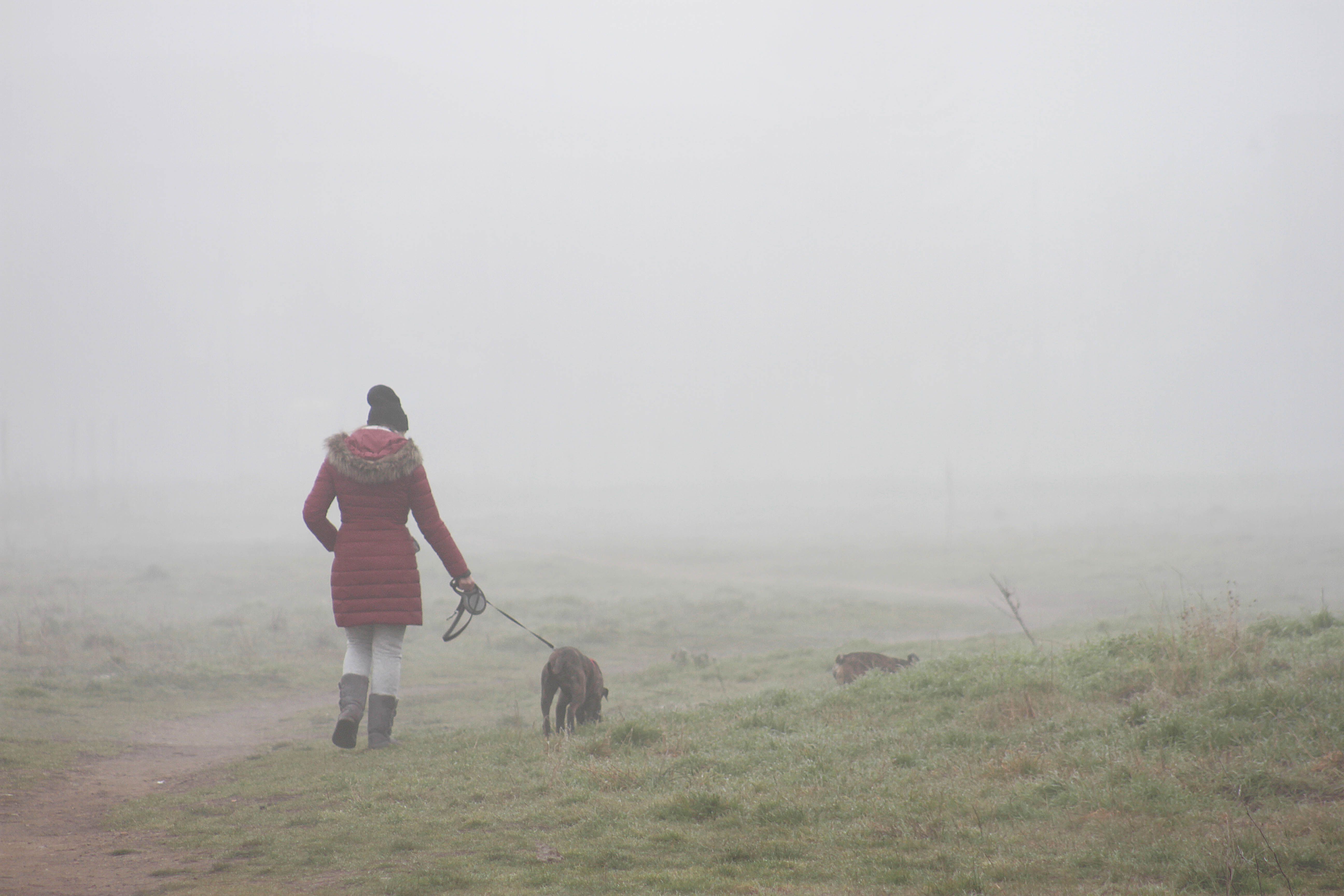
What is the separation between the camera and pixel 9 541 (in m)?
51.5

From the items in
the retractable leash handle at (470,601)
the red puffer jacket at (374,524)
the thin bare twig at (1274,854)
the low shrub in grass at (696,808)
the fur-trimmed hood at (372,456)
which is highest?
the fur-trimmed hood at (372,456)

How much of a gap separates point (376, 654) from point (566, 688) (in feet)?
6.49

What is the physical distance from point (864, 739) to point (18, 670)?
15091 mm

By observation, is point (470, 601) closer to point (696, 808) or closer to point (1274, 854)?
point (696, 808)

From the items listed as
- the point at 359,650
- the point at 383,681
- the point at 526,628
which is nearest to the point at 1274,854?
the point at 383,681

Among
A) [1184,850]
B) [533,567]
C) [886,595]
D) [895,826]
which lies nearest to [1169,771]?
[1184,850]

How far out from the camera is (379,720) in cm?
834

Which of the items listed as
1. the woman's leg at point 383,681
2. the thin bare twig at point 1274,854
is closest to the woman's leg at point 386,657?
the woman's leg at point 383,681

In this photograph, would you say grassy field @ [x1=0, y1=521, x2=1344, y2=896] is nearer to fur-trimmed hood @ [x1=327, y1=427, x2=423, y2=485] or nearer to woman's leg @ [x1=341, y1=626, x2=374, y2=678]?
woman's leg @ [x1=341, y1=626, x2=374, y2=678]

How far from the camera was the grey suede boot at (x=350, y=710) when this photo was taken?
26.8 ft

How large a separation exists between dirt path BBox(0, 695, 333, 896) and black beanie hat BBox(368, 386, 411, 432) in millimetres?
3486

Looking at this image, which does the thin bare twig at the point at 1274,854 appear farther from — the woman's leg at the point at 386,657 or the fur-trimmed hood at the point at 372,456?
the fur-trimmed hood at the point at 372,456

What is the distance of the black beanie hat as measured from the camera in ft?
28.3

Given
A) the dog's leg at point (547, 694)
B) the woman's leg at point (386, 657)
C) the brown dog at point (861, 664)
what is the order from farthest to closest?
the brown dog at point (861, 664) → the dog's leg at point (547, 694) → the woman's leg at point (386, 657)
